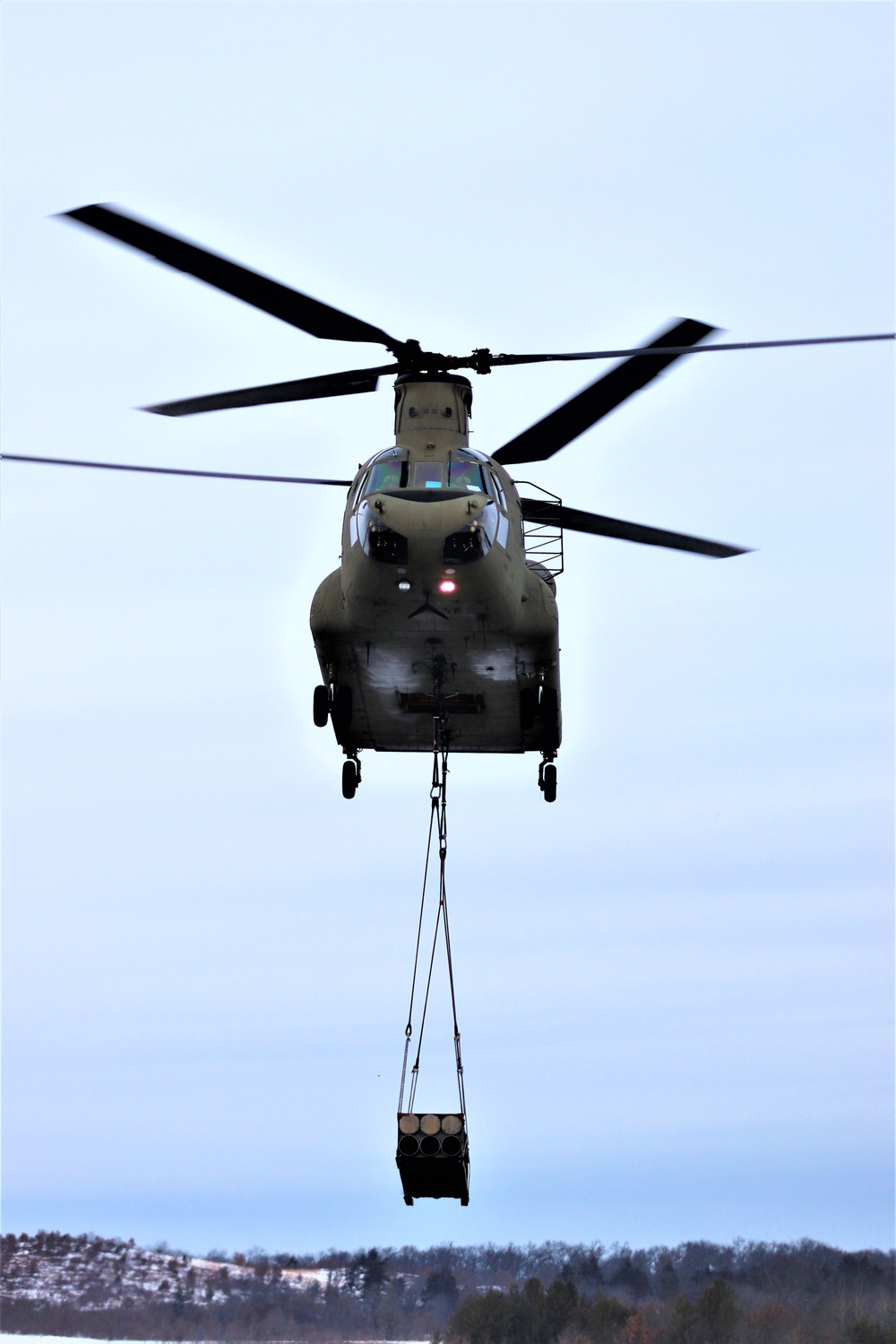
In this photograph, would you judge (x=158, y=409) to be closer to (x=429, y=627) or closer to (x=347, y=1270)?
(x=429, y=627)

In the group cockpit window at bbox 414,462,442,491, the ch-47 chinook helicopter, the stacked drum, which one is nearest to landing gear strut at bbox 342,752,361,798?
the ch-47 chinook helicopter

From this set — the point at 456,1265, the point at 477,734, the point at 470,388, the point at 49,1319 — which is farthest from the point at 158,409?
the point at 49,1319

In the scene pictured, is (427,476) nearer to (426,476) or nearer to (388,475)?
(426,476)

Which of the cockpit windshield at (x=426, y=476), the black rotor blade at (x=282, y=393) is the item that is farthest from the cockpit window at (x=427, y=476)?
the black rotor blade at (x=282, y=393)

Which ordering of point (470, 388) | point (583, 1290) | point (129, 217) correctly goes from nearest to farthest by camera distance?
point (129, 217) < point (470, 388) < point (583, 1290)

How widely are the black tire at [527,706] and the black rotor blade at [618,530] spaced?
6.84 ft

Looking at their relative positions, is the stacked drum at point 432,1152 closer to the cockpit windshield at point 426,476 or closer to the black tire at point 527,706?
the black tire at point 527,706

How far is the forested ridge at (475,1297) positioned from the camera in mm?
34719

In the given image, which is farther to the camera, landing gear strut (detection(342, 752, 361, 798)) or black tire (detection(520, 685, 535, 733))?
landing gear strut (detection(342, 752, 361, 798))

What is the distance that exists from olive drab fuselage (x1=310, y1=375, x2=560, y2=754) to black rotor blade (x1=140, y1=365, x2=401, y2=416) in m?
0.51

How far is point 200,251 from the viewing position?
1653cm

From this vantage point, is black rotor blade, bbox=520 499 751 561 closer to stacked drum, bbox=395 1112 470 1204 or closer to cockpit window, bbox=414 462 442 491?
cockpit window, bbox=414 462 442 491

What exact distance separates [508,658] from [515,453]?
310cm

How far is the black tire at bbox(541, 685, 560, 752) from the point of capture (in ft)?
63.1
